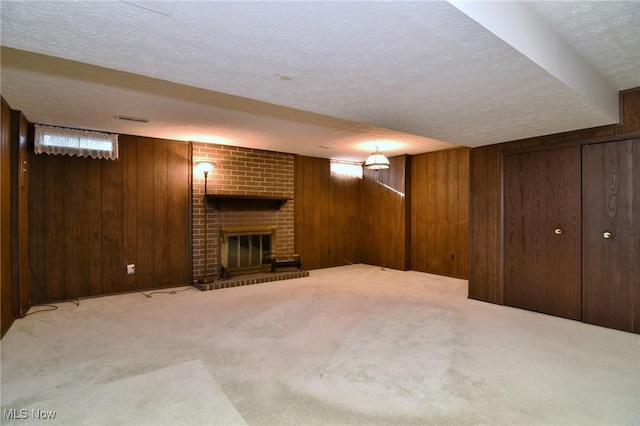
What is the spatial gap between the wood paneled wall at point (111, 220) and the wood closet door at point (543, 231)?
4.44 meters

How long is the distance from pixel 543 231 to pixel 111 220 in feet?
17.6

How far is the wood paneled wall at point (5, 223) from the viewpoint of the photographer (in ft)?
9.93

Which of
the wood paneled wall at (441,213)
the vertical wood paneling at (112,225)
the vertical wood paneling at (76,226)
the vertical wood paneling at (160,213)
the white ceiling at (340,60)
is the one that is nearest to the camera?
the white ceiling at (340,60)

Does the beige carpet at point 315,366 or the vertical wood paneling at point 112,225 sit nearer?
the beige carpet at point 315,366

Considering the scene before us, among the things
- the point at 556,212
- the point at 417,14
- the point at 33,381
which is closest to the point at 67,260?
the point at 33,381

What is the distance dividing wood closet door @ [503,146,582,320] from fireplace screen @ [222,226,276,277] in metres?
3.54

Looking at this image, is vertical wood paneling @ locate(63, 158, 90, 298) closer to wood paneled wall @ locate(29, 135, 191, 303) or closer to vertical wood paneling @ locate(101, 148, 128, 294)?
wood paneled wall @ locate(29, 135, 191, 303)

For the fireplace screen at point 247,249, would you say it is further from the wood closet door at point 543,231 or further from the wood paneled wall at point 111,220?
the wood closet door at point 543,231

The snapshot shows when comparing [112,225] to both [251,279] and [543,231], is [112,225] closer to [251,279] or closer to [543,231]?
[251,279]

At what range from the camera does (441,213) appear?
5887 millimetres

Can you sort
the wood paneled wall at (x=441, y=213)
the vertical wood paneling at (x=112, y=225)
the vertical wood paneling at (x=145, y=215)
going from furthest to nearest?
the wood paneled wall at (x=441, y=213) → the vertical wood paneling at (x=145, y=215) → the vertical wood paneling at (x=112, y=225)

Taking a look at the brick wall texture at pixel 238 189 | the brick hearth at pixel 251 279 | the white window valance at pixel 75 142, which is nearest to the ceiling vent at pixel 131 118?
the white window valance at pixel 75 142

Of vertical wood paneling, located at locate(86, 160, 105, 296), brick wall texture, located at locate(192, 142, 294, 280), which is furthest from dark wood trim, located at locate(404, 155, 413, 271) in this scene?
vertical wood paneling, located at locate(86, 160, 105, 296)

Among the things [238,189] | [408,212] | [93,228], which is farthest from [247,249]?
[408,212]
